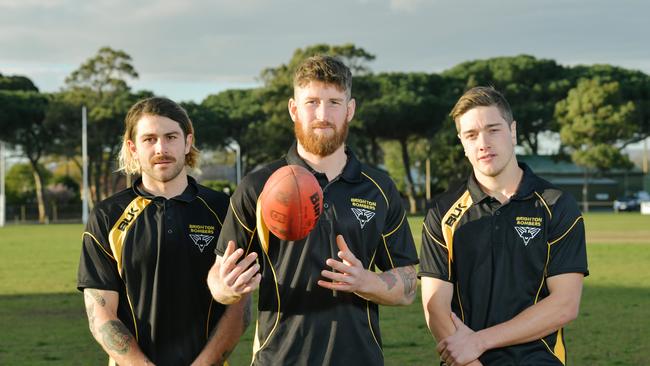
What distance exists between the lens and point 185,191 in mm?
5309

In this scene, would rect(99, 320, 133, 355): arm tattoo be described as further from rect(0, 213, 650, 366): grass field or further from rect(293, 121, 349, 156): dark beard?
rect(0, 213, 650, 366): grass field

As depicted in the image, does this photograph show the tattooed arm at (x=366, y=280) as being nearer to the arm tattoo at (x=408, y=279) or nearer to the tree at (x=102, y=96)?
the arm tattoo at (x=408, y=279)

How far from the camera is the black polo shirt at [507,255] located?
16.0ft

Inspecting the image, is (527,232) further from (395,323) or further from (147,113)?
(395,323)

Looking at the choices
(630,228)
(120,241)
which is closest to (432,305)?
(120,241)

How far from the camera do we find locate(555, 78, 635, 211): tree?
232 feet

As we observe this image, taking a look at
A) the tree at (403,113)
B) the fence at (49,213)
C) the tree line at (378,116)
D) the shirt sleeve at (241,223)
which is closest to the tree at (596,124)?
the tree line at (378,116)

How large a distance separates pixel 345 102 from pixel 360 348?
134cm

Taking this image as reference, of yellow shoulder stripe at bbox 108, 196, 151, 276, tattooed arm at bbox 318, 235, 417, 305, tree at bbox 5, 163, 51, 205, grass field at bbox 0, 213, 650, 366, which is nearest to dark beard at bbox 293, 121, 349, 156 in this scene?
tattooed arm at bbox 318, 235, 417, 305

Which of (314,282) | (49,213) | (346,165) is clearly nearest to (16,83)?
(49,213)

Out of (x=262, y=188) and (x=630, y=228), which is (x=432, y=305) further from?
(x=630, y=228)

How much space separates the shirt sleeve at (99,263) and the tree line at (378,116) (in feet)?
198

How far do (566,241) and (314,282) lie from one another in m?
1.45

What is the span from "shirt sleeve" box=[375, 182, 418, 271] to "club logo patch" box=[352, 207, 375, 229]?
0.13m
